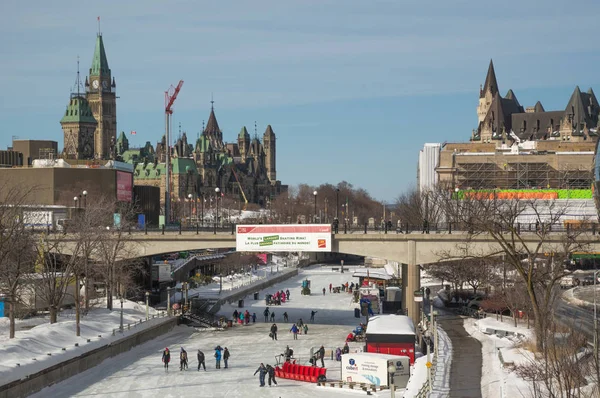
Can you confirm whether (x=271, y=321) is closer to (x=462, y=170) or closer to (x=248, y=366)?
(x=248, y=366)

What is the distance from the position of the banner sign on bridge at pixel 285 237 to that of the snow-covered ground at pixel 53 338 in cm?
784

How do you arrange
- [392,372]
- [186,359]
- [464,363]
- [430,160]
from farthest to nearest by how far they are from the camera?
[430,160] → [186,359] → [464,363] → [392,372]

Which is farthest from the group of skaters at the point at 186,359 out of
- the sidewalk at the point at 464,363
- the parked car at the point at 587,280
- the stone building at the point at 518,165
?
the stone building at the point at 518,165

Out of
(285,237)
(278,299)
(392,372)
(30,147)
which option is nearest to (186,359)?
(392,372)

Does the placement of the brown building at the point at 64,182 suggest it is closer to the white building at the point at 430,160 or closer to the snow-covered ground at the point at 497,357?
the snow-covered ground at the point at 497,357

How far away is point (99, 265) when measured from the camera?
6519cm

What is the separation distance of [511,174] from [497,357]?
9863 centimetres

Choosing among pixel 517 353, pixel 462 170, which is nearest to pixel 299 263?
pixel 462 170

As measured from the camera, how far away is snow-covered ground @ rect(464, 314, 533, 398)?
3456 cm

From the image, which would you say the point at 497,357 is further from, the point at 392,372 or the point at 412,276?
the point at 412,276

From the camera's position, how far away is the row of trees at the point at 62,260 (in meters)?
53.2

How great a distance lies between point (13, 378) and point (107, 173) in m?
66.1

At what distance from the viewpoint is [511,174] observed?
138m

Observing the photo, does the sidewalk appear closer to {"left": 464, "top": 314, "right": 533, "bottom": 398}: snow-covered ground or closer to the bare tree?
{"left": 464, "top": 314, "right": 533, "bottom": 398}: snow-covered ground
